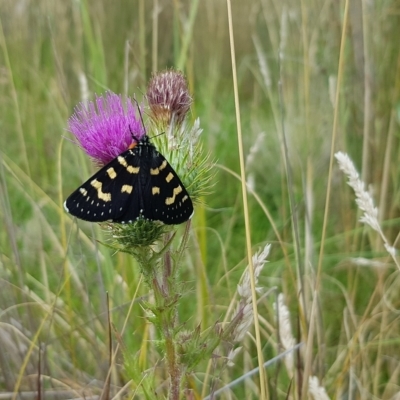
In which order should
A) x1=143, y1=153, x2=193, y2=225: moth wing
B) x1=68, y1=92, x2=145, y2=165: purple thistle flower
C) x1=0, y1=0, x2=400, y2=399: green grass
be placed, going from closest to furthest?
x1=143, y1=153, x2=193, y2=225: moth wing
x1=68, y1=92, x2=145, y2=165: purple thistle flower
x1=0, y1=0, x2=400, y2=399: green grass

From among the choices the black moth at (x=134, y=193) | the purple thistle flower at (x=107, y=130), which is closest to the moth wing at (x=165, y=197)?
the black moth at (x=134, y=193)

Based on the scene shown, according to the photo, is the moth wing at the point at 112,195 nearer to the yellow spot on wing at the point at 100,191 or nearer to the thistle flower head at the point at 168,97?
the yellow spot on wing at the point at 100,191

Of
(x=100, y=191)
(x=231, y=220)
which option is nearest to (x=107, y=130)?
(x=100, y=191)

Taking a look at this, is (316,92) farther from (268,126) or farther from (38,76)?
(38,76)

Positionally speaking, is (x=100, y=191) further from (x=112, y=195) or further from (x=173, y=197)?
(x=173, y=197)

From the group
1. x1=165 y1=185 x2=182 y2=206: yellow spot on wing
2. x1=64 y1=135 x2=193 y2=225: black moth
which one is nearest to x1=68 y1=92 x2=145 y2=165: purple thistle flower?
x1=64 y1=135 x2=193 y2=225: black moth

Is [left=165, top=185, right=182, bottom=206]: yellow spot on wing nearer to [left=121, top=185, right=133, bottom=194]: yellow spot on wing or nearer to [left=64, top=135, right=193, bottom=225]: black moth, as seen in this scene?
[left=64, top=135, right=193, bottom=225]: black moth
